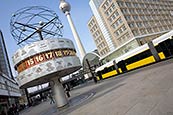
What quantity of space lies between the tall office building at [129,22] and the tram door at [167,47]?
74.3 ft

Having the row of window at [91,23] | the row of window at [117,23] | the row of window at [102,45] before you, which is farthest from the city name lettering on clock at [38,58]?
the row of window at [91,23]

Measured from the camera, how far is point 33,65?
14.2 m

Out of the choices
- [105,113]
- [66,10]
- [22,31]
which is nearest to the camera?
[105,113]

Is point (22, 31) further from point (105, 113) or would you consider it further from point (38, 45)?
point (105, 113)

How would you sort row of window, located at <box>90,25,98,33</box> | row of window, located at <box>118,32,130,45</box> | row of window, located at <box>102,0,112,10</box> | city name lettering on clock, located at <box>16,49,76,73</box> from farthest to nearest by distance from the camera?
row of window, located at <box>90,25,98,33</box> → row of window, located at <box>102,0,112,10</box> → row of window, located at <box>118,32,130,45</box> → city name lettering on clock, located at <box>16,49,76,73</box>

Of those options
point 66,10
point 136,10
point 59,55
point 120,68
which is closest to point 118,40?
point 136,10

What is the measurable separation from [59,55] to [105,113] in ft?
28.0

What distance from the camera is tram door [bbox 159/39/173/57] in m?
22.0

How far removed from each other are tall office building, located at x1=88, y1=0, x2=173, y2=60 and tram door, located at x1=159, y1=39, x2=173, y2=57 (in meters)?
22.6

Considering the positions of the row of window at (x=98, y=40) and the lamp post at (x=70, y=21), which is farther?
the lamp post at (x=70, y=21)

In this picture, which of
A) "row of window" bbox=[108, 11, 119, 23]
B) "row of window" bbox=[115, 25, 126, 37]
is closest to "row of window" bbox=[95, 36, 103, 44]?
"row of window" bbox=[108, 11, 119, 23]

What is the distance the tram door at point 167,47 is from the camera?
22022mm

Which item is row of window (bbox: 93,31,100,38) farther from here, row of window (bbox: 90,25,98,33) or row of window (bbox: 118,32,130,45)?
row of window (bbox: 118,32,130,45)

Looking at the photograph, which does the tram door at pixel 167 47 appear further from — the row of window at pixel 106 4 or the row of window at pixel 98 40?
the row of window at pixel 98 40
